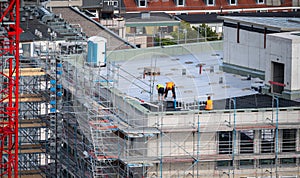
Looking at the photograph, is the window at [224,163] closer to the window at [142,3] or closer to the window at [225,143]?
the window at [225,143]

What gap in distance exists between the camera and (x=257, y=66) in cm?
9825

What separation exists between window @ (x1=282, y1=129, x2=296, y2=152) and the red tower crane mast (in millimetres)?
14277

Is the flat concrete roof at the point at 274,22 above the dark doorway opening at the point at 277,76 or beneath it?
above

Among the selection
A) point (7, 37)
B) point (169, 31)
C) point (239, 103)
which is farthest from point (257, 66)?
point (169, 31)

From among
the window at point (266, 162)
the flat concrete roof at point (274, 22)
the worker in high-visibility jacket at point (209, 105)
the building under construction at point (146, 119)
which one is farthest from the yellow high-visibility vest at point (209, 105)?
the flat concrete roof at point (274, 22)

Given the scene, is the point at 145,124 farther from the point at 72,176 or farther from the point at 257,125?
the point at 72,176

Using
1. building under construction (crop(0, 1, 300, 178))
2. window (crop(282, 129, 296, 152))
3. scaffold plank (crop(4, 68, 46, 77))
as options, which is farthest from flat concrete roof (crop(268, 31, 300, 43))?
scaffold plank (crop(4, 68, 46, 77))

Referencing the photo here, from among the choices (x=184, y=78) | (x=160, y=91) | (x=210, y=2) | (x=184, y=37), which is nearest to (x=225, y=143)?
(x=160, y=91)

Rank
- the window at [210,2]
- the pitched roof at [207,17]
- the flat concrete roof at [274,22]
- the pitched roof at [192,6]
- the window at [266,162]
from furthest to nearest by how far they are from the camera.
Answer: the window at [210,2], the pitched roof at [192,6], the pitched roof at [207,17], the flat concrete roof at [274,22], the window at [266,162]

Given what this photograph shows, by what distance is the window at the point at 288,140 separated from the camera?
88.1 m

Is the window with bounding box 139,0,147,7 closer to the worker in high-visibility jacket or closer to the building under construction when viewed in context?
the building under construction

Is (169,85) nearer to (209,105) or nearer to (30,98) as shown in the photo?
(209,105)

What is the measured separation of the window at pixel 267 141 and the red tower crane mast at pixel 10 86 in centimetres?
1326

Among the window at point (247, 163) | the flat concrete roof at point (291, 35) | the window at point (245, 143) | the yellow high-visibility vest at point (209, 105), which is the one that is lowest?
the window at point (247, 163)
